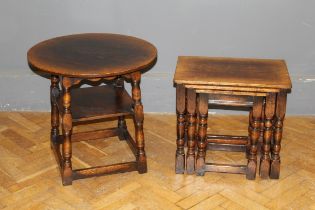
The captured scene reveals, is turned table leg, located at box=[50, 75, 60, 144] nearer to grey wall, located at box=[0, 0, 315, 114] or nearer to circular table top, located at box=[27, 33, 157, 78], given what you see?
circular table top, located at box=[27, 33, 157, 78]

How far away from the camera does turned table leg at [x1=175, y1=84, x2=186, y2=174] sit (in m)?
2.89

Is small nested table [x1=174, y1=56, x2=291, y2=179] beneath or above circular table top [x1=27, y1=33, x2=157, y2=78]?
beneath

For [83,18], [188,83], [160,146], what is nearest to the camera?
[188,83]

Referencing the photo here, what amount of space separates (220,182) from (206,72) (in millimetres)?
616

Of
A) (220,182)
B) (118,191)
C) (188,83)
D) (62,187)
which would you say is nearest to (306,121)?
(220,182)

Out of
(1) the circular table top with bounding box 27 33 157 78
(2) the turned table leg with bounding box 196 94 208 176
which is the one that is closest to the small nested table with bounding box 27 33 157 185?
(1) the circular table top with bounding box 27 33 157 78

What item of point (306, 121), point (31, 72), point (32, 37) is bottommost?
point (306, 121)

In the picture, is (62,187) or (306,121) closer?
(62,187)

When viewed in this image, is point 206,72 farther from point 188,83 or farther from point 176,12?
point 176,12

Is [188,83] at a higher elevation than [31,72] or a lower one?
higher

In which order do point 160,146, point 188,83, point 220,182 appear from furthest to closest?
point 160,146 < point 220,182 < point 188,83

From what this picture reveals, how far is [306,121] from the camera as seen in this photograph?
373 cm

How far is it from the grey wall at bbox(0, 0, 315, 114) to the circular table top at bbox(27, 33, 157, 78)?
451 mm

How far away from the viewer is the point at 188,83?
2828 mm
